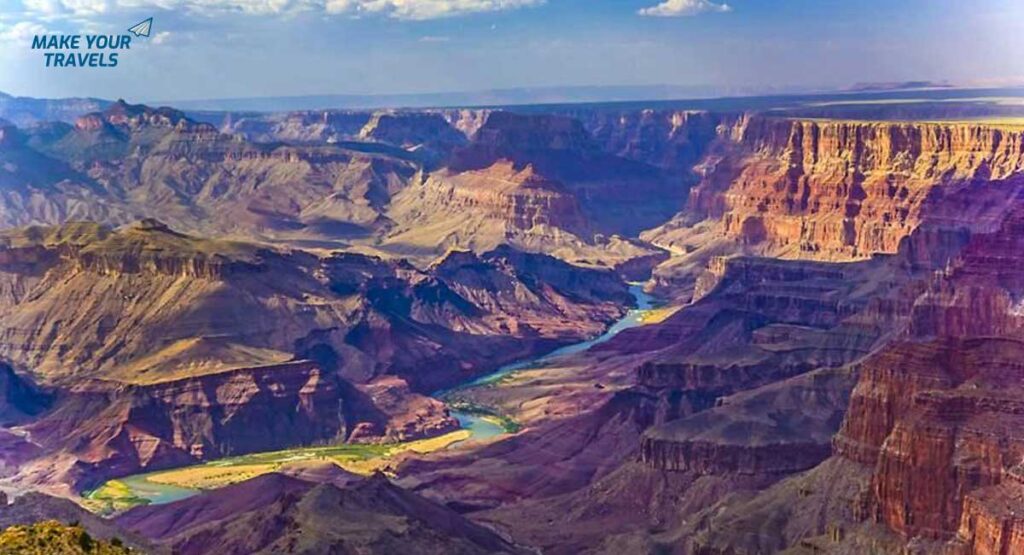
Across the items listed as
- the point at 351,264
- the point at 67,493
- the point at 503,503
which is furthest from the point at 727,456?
the point at 351,264

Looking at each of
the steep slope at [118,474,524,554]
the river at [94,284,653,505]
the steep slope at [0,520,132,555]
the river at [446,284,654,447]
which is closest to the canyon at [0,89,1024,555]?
the steep slope at [118,474,524,554]

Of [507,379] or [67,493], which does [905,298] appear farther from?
[67,493]

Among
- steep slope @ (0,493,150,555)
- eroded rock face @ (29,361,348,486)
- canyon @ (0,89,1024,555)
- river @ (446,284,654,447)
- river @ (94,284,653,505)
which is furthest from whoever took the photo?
river @ (446,284,654,447)

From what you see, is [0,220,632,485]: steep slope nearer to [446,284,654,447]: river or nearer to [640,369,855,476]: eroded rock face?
[446,284,654,447]: river

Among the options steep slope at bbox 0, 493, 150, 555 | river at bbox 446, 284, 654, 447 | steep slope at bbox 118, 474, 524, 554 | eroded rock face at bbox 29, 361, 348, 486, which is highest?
steep slope at bbox 0, 493, 150, 555

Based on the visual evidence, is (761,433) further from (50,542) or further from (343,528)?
(50,542)

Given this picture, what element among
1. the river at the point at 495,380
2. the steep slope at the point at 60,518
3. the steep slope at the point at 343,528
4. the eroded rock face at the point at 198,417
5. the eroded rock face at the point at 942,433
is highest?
the eroded rock face at the point at 942,433

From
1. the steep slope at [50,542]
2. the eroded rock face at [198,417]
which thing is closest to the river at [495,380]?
the eroded rock face at [198,417]

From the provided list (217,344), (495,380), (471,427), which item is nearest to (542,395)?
(471,427)

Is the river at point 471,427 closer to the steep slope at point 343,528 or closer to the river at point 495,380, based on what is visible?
the river at point 495,380

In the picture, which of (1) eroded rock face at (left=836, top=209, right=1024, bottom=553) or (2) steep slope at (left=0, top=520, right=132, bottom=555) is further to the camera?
(1) eroded rock face at (left=836, top=209, right=1024, bottom=553)
